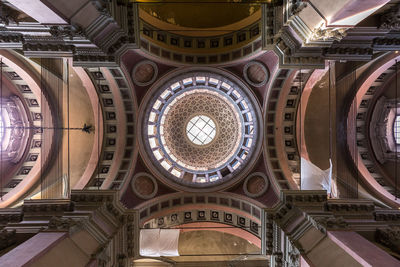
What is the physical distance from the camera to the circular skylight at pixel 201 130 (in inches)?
884

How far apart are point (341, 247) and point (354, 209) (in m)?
3.67

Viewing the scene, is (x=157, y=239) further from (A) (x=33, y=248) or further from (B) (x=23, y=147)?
(B) (x=23, y=147)

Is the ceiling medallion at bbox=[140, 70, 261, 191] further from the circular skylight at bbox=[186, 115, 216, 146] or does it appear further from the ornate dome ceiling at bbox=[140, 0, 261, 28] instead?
the ornate dome ceiling at bbox=[140, 0, 261, 28]

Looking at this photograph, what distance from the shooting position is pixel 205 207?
18.2m

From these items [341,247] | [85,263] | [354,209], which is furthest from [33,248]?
[354,209]

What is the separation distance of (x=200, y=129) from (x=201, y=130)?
126 mm

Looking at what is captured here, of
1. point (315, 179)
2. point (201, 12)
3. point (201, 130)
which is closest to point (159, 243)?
point (315, 179)

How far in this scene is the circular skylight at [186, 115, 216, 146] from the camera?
22.5 m

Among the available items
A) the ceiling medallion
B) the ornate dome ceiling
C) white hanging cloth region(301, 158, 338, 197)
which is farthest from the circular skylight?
white hanging cloth region(301, 158, 338, 197)

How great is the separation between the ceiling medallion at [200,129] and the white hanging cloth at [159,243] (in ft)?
11.5

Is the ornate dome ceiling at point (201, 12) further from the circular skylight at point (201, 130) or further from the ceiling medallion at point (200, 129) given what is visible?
the circular skylight at point (201, 130)

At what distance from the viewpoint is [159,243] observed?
49.8 ft

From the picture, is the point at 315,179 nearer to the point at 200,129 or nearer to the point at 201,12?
the point at 200,129

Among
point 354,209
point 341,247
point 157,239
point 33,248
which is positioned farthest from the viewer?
point 157,239
